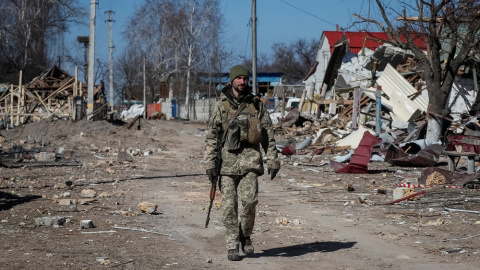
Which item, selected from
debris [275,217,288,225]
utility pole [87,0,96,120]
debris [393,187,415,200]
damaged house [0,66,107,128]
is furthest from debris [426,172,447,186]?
damaged house [0,66,107,128]

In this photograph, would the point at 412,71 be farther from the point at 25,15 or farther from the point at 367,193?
the point at 25,15

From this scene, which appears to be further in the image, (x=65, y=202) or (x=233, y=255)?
(x=65, y=202)

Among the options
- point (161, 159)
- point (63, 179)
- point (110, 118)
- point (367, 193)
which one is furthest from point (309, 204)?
point (110, 118)

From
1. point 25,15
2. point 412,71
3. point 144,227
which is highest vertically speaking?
point 25,15

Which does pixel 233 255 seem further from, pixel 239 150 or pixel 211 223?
pixel 211 223

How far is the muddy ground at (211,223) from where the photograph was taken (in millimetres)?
6371

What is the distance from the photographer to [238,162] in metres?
6.48

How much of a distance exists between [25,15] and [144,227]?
4946 centimetres

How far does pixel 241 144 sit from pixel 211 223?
228 centimetres

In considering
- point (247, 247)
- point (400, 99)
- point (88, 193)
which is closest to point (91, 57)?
point (400, 99)

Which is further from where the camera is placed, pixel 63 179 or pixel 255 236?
pixel 63 179

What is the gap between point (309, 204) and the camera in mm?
10555

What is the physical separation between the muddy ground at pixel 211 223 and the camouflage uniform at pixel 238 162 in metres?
0.37

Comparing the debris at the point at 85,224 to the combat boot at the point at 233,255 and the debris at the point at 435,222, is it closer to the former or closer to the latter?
the combat boot at the point at 233,255
